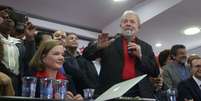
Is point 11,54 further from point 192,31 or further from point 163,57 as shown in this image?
point 192,31

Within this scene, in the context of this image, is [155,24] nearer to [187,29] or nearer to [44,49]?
[187,29]

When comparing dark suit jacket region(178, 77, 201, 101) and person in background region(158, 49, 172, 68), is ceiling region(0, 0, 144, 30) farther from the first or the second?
dark suit jacket region(178, 77, 201, 101)

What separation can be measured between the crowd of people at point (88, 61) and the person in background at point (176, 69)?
112mm

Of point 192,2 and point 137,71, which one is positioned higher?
point 192,2

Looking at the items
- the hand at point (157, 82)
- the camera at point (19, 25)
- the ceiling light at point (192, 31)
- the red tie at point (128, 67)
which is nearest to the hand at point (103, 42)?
the red tie at point (128, 67)

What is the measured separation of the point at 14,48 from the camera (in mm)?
2049

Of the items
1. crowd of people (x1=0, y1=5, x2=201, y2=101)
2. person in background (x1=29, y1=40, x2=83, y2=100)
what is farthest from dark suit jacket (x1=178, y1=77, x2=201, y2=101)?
person in background (x1=29, y1=40, x2=83, y2=100)

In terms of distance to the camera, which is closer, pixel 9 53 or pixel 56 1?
pixel 9 53

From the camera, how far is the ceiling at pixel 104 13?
156 inches

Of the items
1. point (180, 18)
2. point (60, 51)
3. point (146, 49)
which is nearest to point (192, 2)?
point (180, 18)

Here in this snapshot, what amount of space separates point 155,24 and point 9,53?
107 inches

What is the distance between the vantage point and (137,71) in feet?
6.67

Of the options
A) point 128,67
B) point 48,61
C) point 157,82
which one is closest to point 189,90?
point 157,82

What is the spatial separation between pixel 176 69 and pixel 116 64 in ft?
2.95
